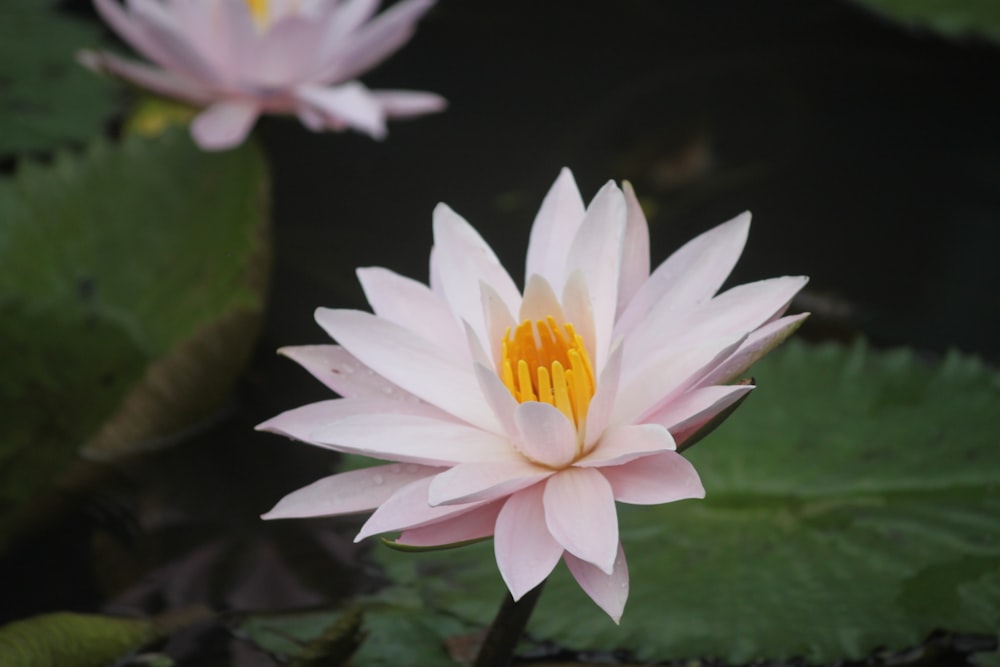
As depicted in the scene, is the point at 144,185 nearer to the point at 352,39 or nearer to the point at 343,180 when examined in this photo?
the point at 352,39

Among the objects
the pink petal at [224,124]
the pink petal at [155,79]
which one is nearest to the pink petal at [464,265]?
the pink petal at [224,124]

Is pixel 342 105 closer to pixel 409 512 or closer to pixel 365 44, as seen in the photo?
pixel 365 44

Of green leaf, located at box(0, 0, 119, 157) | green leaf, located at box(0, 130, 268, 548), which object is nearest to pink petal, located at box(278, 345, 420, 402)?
green leaf, located at box(0, 130, 268, 548)

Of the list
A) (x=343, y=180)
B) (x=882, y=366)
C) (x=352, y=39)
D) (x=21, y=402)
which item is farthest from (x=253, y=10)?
(x=882, y=366)

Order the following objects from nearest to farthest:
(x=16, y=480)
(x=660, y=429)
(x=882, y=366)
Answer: (x=660, y=429), (x=16, y=480), (x=882, y=366)

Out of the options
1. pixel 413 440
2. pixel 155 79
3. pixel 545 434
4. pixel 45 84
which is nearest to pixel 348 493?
pixel 413 440

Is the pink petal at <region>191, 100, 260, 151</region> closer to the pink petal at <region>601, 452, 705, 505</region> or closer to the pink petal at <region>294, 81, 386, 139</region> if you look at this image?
the pink petal at <region>294, 81, 386, 139</region>
